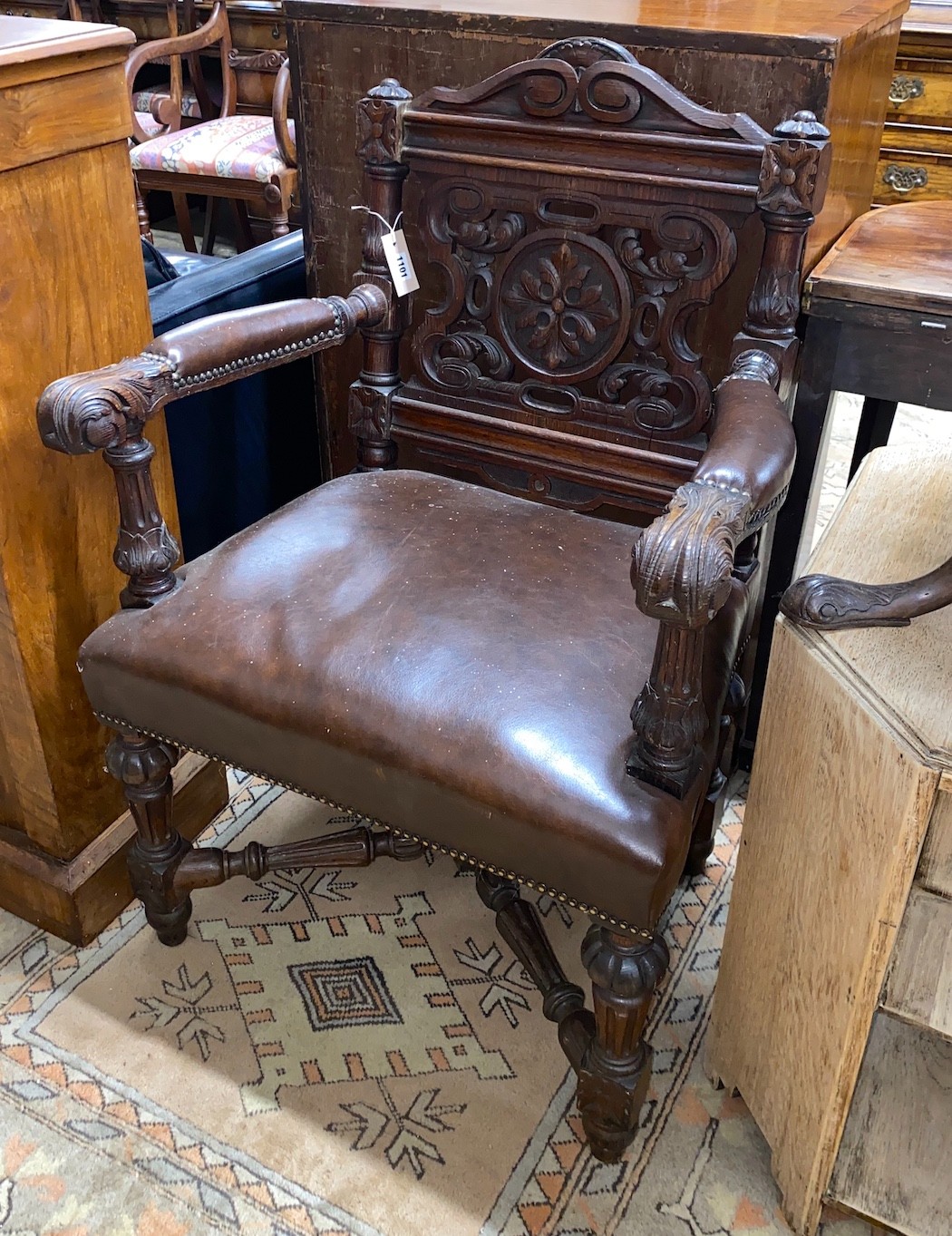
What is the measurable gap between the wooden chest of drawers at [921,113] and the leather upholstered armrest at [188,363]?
2173 mm

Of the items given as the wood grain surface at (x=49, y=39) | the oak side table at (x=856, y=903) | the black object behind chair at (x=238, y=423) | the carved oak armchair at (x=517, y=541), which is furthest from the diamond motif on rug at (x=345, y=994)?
the wood grain surface at (x=49, y=39)

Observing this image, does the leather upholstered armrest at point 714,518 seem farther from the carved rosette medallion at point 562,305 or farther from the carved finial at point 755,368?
the carved rosette medallion at point 562,305

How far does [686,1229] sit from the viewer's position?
116 centimetres

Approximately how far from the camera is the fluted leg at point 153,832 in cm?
125

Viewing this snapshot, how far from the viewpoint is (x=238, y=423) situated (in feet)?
5.70

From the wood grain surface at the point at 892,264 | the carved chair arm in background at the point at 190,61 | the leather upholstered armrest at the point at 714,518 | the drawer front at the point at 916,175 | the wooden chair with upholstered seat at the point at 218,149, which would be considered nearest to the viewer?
the leather upholstered armrest at the point at 714,518

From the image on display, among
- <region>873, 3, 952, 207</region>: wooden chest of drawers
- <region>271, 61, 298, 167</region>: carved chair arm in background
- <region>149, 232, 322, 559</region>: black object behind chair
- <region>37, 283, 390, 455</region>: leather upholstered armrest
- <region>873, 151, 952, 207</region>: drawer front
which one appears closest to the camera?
<region>37, 283, 390, 455</region>: leather upholstered armrest

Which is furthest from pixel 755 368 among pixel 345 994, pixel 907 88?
pixel 907 88

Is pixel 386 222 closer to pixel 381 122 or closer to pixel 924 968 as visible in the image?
pixel 381 122

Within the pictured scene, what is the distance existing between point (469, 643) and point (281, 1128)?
626mm

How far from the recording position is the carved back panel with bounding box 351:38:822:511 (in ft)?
4.01

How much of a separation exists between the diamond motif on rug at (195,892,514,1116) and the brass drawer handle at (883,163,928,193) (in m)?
2.56

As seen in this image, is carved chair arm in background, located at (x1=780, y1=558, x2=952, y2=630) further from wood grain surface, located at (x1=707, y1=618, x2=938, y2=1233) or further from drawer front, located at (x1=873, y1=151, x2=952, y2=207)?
drawer front, located at (x1=873, y1=151, x2=952, y2=207)

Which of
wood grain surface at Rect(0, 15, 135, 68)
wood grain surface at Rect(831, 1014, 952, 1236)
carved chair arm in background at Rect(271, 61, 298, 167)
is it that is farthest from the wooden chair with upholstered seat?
wood grain surface at Rect(831, 1014, 952, 1236)
